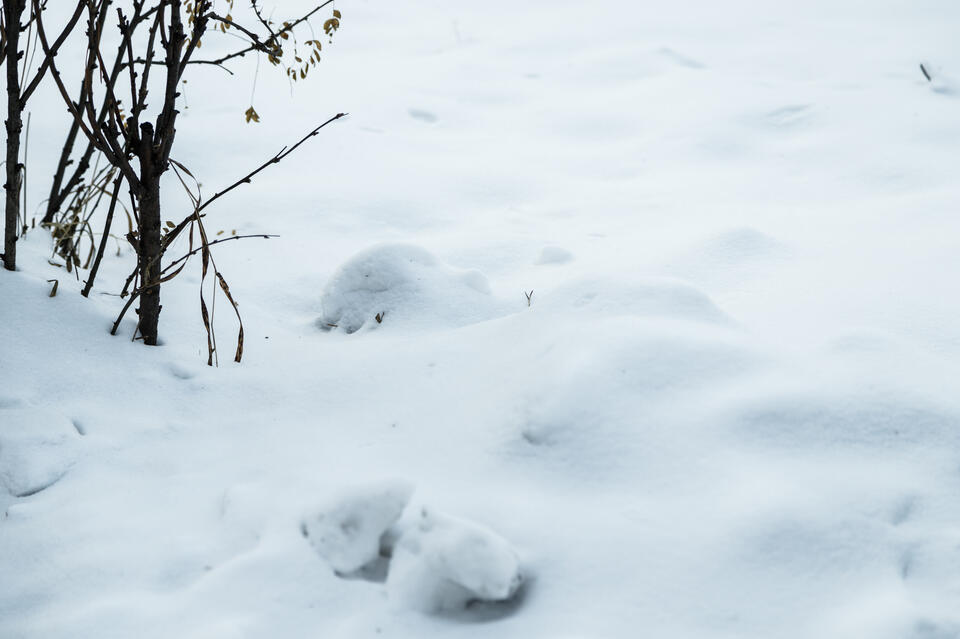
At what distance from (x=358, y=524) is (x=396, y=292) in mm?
973

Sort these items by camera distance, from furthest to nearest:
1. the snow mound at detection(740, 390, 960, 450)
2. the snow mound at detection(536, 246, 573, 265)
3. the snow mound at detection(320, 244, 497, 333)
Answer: the snow mound at detection(536, 246, 573, 265)
the snow mound at detection(320, 244, 497, 333)
the snow mound at detection(740, 390, 960, 450)

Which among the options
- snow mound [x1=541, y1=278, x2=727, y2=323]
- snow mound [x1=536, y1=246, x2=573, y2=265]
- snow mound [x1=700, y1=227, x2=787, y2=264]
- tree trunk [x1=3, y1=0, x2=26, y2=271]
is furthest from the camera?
snow mound [x1=536, y1=246, x2=573, y2=265]

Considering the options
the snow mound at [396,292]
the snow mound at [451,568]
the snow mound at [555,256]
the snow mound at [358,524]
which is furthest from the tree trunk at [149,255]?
the snow mound at [555,256]

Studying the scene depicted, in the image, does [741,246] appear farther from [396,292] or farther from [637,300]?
[396,292]

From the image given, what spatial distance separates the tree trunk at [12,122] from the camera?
1928 millimetres

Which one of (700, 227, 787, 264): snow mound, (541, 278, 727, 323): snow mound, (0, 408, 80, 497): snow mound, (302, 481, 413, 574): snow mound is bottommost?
(0, 408, 80, 497): snow mound

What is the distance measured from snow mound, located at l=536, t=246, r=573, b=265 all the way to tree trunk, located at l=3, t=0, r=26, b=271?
1.52m

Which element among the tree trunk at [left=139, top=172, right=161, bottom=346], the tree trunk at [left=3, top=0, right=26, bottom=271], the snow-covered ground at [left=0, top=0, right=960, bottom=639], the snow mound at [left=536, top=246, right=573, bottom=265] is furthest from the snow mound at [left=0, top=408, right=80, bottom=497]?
the snow mound at [left=536, top=246, right=573, bottom=265]

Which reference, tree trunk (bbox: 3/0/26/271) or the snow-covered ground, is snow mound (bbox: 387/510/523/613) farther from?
tree trunk (bbox: 3/0/26/271)

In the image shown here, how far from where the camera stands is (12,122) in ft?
6.47

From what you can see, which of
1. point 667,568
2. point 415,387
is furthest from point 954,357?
point 415,387

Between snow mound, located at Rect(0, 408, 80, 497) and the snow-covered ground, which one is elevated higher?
the snow-covered ground

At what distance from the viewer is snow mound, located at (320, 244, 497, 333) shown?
7.09 feet

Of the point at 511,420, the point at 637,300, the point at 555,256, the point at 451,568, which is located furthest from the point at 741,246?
the point at 451,568
